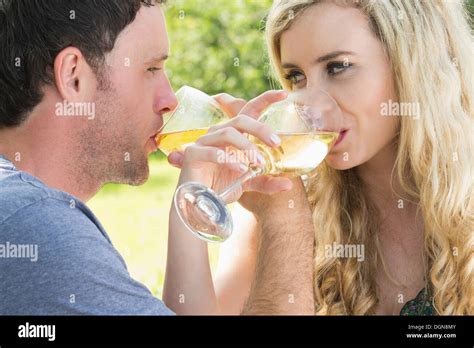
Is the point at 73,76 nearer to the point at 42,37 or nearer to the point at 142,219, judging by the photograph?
the point at 42,37

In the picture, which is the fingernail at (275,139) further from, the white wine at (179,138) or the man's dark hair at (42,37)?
the man's dark hair at (42,37)

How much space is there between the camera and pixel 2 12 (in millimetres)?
2242

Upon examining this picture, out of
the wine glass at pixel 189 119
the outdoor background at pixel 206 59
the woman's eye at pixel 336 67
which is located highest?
the outdoor background at pixel 206 59

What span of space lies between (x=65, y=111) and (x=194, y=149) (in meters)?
0.41

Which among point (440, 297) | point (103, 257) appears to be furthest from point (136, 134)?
point (440, 297)

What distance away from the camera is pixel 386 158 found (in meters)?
2.72

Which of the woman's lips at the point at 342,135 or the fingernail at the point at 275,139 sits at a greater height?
the woman's lips at the point at 342,135

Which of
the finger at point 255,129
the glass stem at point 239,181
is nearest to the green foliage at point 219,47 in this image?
the glass stem at point 239,181

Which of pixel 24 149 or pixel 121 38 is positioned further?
pixel 121 38

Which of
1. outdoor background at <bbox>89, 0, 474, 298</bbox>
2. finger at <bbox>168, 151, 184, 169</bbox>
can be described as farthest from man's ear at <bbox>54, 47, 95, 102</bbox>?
outdoor background at <bbox>89, 0, 474, 298</bbox>

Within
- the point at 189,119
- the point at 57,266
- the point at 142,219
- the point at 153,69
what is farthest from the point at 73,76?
the point at 142,219

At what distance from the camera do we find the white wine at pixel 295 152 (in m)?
2.09

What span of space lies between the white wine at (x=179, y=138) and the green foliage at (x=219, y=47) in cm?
768
